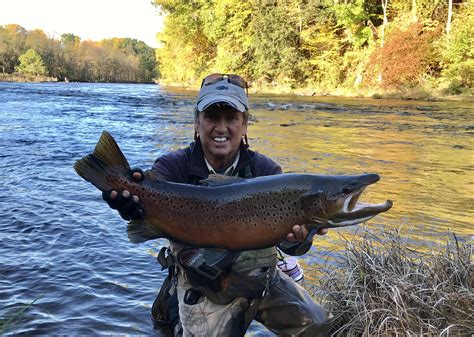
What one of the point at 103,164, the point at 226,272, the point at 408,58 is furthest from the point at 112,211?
the point at 408,58

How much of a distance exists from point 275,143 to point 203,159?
9.95m

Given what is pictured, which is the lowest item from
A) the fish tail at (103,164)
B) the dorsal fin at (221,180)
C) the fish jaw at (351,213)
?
the fish jaw at (351,213)

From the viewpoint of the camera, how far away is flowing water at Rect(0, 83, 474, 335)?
4340 millimetres

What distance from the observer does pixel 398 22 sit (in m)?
32.9

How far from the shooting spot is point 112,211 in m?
7.03

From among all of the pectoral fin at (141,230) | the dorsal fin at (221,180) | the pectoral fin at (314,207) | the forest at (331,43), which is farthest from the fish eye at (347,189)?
the forest at (331,43)

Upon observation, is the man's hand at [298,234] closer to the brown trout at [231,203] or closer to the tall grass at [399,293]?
the brown trout at [231,203]

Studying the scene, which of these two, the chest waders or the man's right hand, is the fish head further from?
the man's right hand

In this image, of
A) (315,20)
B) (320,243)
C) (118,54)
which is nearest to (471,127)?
(320,243)

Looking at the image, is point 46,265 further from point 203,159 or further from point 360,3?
point 360,3

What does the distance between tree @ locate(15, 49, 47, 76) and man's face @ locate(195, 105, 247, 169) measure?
8840 centimetres

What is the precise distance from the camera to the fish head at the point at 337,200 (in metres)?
2.54

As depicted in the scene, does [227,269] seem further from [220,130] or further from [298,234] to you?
[220,130]

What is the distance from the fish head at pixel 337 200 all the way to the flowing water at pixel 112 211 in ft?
5.75
